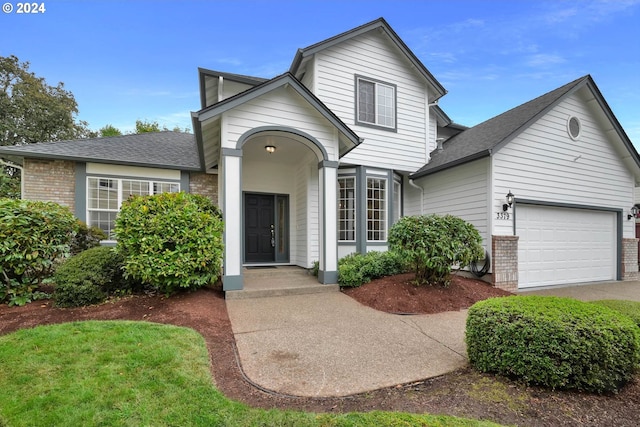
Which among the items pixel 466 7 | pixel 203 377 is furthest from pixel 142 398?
pixel 466 7

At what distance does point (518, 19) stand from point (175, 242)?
11.0 metres

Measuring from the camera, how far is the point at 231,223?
608 cm

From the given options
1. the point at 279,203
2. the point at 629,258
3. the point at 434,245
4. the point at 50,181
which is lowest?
the point at 629,258

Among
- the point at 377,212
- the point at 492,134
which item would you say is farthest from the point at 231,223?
the point at 492,134

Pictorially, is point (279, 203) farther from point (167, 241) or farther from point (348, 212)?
point (167, 241)

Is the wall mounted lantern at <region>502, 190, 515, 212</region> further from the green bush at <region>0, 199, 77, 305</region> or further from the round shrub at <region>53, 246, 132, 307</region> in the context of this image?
the green bush at <region>0, 199, 77, 305</region>

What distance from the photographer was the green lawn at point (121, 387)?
89.2 inches

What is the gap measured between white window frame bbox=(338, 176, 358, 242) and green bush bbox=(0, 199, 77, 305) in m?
6.36

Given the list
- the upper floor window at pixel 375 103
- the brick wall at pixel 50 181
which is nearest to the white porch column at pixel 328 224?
the upper floor window at pixel 375 103

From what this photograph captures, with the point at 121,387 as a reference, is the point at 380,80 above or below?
above

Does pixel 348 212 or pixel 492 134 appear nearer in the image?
pixel 492 134

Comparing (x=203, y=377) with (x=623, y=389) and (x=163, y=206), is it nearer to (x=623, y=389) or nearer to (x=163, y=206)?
(x=163, y=206)

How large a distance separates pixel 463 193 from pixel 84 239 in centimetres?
996

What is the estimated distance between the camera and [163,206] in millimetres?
5605
